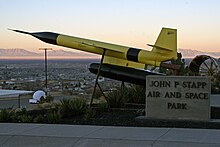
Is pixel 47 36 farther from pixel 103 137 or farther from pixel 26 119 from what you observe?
pixel 103 137

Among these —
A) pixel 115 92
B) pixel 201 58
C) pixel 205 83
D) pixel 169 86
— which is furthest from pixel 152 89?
pixel 201 58

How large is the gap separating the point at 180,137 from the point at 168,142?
678mm

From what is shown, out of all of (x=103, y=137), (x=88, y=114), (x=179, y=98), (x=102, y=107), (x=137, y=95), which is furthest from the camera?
(x=137, y=95)

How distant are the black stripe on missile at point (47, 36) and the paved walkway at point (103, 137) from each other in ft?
23.7

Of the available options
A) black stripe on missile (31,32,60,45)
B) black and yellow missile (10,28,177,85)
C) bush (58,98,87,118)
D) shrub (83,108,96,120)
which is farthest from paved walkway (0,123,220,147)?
black stripe on missile (31,32,60,45)

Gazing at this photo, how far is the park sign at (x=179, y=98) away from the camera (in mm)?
12750

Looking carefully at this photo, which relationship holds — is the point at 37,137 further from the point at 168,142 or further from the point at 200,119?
the point at 200,119

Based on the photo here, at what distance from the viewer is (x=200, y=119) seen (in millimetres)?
12625

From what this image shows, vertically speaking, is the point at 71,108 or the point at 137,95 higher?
the point at 137,95

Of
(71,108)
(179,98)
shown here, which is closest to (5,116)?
(71,108)

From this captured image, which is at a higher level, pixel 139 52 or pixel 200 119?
pixel 139 52

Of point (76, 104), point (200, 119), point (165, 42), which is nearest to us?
point (200, 119)

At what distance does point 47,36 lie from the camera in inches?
714

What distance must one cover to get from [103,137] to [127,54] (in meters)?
7.52
